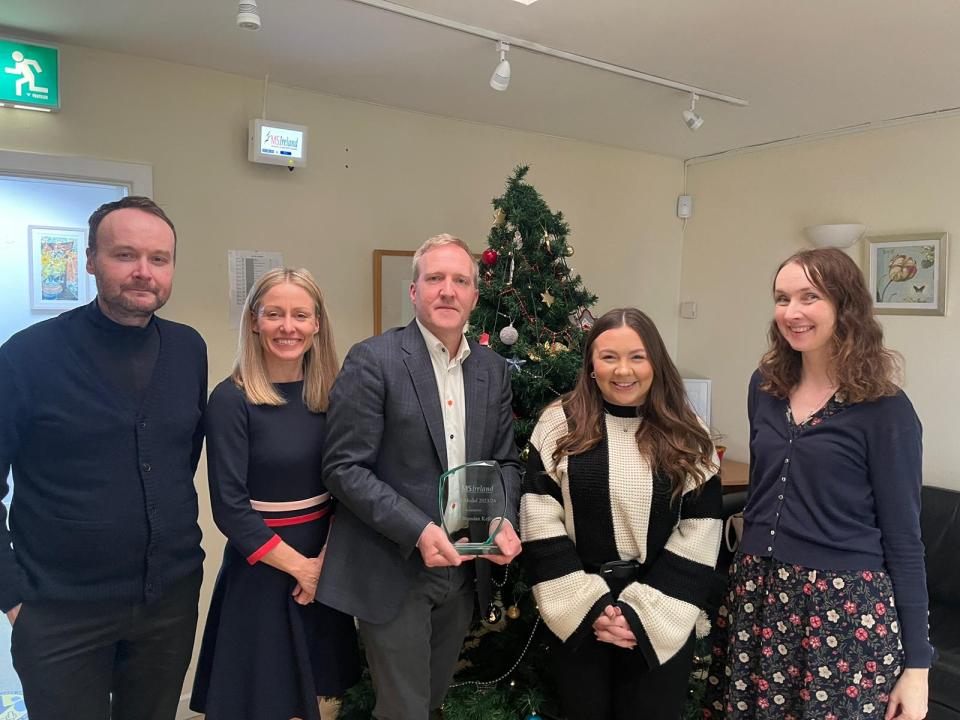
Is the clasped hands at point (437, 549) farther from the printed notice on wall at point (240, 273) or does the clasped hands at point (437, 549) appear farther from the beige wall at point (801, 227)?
the beige wall at point (801, 227)

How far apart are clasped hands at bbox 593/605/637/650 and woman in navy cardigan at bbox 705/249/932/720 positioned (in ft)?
1.04

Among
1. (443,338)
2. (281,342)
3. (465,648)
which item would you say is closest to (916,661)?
(443,338)

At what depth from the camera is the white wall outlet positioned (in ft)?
14.5

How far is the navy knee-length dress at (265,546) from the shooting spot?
1662mm

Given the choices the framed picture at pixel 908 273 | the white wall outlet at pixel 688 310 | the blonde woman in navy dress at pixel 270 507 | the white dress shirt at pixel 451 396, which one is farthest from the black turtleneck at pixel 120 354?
the white wall outlet at pixel 688 310

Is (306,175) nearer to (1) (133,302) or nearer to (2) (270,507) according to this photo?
(1) (133,302)

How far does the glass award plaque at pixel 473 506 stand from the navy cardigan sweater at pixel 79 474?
0.64m

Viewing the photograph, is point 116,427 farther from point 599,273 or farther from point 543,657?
point 599,273

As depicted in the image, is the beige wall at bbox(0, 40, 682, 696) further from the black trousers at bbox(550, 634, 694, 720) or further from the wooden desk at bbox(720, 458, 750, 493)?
the black trousers at bbox(550, 634, 694, 720)

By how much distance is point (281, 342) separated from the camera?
5.64 ft

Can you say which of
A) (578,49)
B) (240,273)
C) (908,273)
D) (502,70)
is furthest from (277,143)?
(908,273)

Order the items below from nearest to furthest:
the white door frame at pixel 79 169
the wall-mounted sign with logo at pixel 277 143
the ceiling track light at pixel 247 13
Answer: the ceiling track light at pixel 247 13, the white door frame at pixel 79 169, the wall-mounted sign with logo at pixel 277 143

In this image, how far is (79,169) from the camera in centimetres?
253

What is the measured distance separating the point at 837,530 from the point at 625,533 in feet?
1.53
